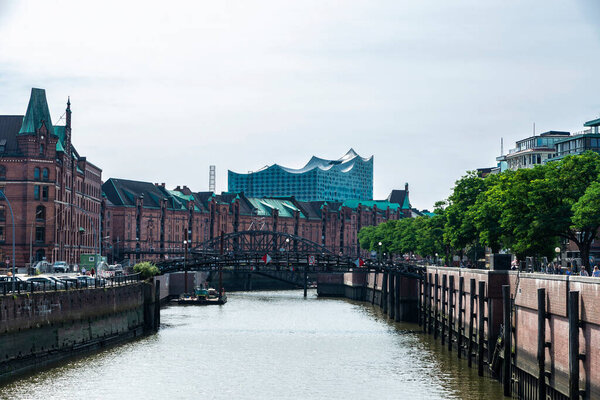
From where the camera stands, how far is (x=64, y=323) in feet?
218

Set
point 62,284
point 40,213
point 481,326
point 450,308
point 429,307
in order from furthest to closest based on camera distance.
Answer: point 40,213 → point 429,307 → point 450,308 → point 62,284 → point 481,326

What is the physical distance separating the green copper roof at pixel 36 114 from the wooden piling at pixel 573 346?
109 metres

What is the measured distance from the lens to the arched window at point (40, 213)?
140 m

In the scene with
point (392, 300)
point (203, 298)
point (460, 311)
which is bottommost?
point (203, 298)

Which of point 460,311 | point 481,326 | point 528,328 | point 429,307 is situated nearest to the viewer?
point 528,328

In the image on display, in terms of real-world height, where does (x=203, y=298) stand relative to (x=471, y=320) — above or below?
below

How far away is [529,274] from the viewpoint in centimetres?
5166

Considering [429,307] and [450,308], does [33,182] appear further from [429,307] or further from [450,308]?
[450,308]

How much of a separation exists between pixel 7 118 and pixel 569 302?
380 ft

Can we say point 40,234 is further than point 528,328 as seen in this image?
Yes

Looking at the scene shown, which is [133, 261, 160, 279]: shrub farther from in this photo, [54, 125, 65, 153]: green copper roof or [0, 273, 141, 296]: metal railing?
[54, 125, 65, 153]: green copper roof

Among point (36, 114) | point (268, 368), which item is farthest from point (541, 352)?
point (36, 114)

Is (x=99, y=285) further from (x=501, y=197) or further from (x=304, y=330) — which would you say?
(x=501, y=197)

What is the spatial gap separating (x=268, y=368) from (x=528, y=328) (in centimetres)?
2011
